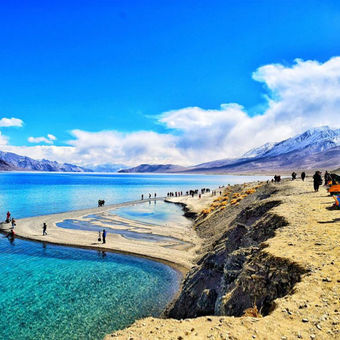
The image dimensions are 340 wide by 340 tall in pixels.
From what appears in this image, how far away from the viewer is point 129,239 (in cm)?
4053

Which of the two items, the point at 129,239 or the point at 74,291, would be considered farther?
the point at 129,239

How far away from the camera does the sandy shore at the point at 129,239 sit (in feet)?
107

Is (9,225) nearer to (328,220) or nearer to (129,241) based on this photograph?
(129,241)

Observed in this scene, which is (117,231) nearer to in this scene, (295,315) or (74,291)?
(74,291)

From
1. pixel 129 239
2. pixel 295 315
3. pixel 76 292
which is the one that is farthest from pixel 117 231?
pixel 295 315

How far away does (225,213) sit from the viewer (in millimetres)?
47062

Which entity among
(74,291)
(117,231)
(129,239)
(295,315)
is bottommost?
(74,291)

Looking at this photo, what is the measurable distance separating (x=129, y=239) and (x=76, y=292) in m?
17.7

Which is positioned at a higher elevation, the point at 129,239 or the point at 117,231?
the point at 117,231

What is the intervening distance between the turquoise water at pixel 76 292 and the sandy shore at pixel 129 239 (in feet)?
6.63

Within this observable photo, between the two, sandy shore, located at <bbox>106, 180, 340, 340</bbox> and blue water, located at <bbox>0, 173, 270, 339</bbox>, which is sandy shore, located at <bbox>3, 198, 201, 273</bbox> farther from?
sandy shore, located at <bbox>106, 180, 340, 340</bbox>

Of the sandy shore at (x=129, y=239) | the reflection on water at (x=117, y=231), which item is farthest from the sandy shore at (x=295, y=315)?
the reflection on water at (x=117, y=231)

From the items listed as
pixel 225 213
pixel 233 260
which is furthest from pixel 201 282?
pixel 225 213

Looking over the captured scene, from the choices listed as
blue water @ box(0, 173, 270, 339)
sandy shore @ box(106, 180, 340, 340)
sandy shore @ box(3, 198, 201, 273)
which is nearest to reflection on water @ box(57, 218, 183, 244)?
sandy shore @ box(3, 198, 201, 273)
